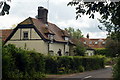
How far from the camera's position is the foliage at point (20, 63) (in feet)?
37.1

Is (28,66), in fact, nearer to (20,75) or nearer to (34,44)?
(20,75)

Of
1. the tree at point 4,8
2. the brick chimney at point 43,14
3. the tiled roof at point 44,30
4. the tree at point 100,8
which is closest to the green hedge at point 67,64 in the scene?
the tiled roof at point 44,30

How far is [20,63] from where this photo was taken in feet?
44.2

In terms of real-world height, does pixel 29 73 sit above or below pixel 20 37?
below

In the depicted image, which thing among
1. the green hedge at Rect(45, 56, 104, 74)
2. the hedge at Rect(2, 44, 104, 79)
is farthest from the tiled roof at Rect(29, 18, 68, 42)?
the hedge at Rect(2, 44, 104, 79)

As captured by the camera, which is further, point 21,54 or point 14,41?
point 14,41

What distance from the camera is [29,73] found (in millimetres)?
14289

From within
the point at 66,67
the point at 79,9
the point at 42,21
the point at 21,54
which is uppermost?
the point at 42,21

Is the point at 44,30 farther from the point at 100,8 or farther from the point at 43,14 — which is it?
the point at 100,8

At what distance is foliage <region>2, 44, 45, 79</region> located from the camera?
11.3 m

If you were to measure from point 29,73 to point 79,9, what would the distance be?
29.2ft

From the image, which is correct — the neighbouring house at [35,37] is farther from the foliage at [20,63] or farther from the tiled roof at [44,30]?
the foliage at [20,63]

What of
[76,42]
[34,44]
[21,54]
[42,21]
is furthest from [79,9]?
[76,42]

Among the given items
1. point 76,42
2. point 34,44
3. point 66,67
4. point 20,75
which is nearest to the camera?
point 20,75
